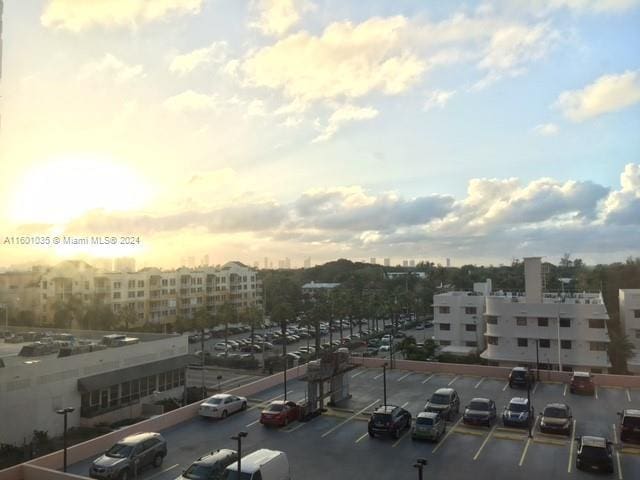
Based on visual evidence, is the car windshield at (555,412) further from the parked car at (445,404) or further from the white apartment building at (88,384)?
the white apartment building at (88,384)

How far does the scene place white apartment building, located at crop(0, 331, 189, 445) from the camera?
1106 inches

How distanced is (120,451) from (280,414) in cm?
922

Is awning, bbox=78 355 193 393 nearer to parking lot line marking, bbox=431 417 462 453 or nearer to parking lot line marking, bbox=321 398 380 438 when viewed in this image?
parking lot line marking, bbox=321 398 380 438

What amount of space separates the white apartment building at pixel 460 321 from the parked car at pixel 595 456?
4157cm

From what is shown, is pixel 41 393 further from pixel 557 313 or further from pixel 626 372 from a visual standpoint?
pixel 626 372

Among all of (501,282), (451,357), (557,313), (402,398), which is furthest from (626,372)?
(501,282)

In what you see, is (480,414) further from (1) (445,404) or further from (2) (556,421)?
(2) (556,421)

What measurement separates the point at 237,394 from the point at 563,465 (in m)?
19.7

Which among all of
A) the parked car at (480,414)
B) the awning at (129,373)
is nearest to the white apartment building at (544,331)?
the parked car at (480,414)

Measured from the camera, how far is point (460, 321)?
63.0m

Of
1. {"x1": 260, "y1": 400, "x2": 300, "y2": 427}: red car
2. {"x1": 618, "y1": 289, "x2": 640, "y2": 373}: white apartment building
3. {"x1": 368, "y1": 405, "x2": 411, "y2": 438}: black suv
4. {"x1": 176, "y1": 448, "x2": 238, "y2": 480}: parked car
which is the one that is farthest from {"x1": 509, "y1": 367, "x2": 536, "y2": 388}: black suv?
{"x1": 618, "y1": 289, "x2": 640, "y2": 373}: white apartment building

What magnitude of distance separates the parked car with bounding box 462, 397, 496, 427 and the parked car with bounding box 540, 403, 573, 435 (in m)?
2.55

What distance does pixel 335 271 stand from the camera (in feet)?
593

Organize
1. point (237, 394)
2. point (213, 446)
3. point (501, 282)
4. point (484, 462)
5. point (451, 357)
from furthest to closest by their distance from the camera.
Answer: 1. point (501, 282)
2. point (451, 357)
3. point (237, 394)
4. point (213, 446)
5. point (484, 462)
